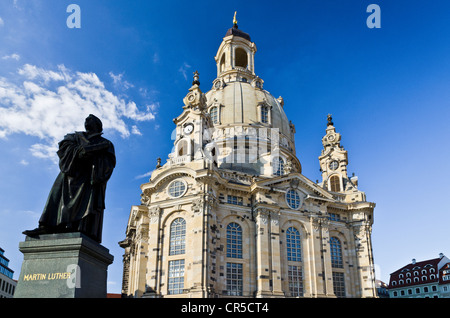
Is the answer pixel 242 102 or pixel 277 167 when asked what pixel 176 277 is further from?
pixel 242 102

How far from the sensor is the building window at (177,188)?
4266 cm

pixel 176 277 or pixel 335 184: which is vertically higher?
pixel 335 184

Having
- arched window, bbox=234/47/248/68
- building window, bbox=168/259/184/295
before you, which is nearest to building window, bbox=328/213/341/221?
building window, bbox=168/259/184/295

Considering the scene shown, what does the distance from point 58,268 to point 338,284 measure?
4334cm

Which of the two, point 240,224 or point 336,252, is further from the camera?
point 336,252

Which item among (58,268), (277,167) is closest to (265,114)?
(277,167)

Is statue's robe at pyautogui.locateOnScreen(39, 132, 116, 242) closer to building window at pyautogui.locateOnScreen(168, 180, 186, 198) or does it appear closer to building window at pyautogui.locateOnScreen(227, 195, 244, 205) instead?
building window at pyautogui.locateOnScreen(168, 180, 186, 198)

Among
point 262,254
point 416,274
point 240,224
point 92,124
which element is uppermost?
point 240,224

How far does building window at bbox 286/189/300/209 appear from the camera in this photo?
4681 cm

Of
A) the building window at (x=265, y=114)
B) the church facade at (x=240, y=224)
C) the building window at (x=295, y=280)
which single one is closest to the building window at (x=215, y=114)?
the church facade at (x=240, y=224)

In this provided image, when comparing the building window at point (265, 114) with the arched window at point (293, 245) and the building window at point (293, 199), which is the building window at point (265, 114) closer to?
the building window at point (293, 199)

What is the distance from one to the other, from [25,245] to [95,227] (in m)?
1.71

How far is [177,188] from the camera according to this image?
4303cm

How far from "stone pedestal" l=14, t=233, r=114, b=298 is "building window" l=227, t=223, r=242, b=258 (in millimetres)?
33070
